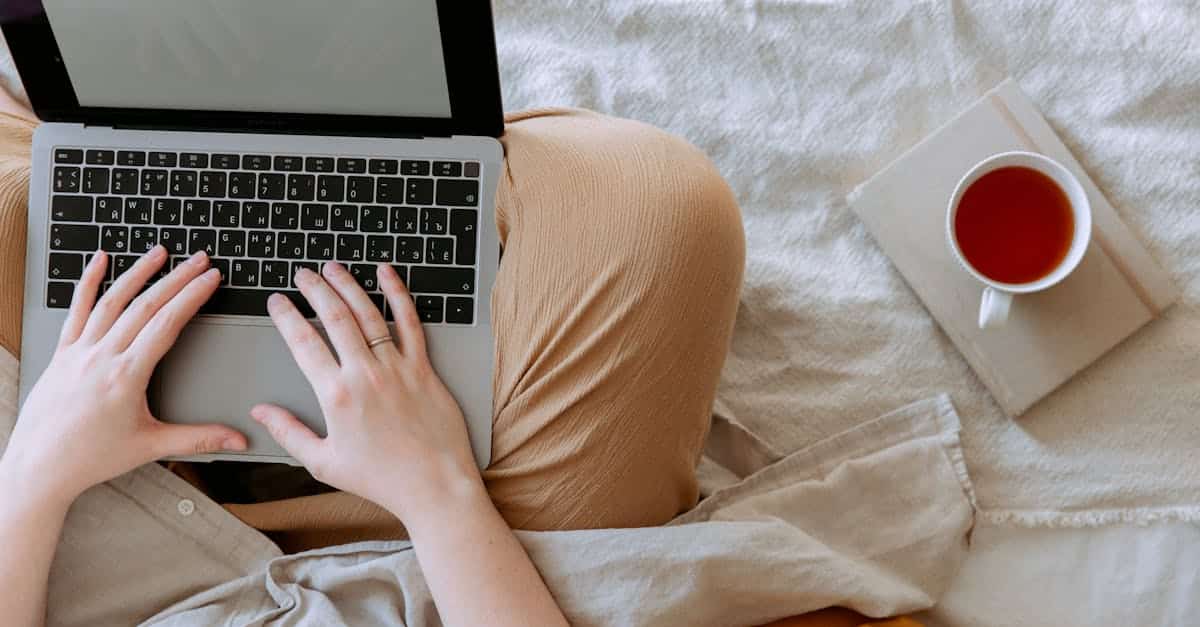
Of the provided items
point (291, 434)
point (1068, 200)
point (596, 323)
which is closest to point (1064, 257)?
point (1068, 200)

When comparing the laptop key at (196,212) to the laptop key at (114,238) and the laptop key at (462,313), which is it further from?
the laptop key at (462,313)

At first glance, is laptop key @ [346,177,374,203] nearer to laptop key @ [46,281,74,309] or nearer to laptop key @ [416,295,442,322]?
laptop key @ [416,295,442,322]

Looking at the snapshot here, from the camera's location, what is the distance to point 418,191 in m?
0.67

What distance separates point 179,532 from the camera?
2.30 ft

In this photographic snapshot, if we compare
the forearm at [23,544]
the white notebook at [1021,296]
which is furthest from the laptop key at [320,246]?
the white notebook at [1021,296]

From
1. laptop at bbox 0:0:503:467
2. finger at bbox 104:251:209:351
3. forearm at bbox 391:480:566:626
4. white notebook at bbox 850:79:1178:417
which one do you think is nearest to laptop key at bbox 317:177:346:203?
laptop at bbox 0:0:503:467

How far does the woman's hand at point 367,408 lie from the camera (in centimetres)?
65

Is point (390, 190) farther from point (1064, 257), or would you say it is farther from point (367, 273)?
point (1064, 257)

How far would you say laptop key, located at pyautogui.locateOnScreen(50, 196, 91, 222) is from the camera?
0.67m

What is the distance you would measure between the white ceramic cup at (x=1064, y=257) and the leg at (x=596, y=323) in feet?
0.69

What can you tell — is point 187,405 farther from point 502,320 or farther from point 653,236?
point 653,236

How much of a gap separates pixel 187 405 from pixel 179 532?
0.33ft

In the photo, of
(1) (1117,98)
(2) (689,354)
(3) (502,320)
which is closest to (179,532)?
(3) (502,320)

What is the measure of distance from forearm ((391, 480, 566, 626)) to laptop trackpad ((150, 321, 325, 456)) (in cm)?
12
